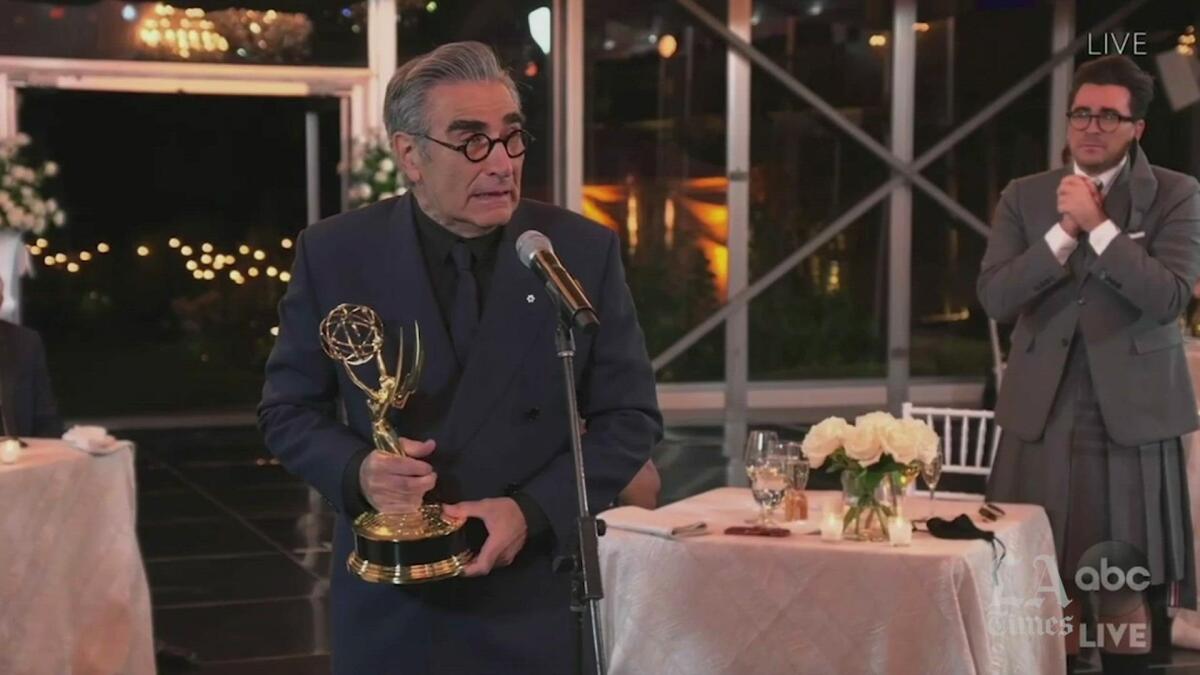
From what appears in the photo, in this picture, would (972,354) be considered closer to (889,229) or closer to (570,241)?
(889,229)

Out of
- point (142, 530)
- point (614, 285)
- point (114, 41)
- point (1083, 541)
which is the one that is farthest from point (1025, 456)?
point (114, 41)

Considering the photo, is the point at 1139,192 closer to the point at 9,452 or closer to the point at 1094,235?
the point at 1094,235

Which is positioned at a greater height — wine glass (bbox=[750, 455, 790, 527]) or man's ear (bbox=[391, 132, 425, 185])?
man's ear (bbox=[391, 132, 425, 185])

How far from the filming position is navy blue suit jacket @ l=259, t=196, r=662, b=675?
2125 millimetres

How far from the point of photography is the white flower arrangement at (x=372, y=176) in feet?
31.2

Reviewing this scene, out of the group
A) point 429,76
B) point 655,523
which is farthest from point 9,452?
point 429,76

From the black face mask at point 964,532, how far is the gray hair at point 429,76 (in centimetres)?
162

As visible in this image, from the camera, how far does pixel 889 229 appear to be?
39.0 ft

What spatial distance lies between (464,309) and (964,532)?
1.57m

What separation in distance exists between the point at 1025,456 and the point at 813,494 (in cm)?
63

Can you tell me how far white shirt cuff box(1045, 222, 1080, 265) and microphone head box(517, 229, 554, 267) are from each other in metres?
2.25

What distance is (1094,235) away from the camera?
389 centimetres

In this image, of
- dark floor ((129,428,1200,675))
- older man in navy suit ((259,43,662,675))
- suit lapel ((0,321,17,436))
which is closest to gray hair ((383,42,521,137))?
older man in navy suit ((259,43,662,675))

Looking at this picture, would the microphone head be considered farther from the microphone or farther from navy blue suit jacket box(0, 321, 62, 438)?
navy blue suit jacket box(0, 321, 62, 438)
